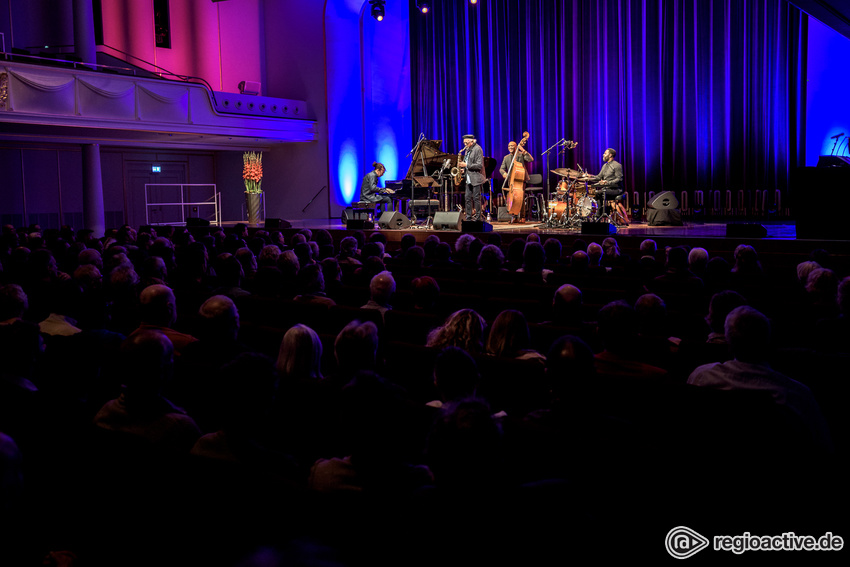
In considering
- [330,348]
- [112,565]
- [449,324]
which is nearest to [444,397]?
[449,324]

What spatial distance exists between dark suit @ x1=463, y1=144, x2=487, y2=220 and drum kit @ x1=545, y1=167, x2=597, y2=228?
50.4 inches

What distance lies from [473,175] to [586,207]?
209 centimetres

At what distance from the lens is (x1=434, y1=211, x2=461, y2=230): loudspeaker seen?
10766mm

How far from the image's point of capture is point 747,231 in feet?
26.7

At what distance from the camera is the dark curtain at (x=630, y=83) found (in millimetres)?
12625

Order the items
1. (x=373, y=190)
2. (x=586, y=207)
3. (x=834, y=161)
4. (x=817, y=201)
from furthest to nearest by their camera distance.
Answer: (x=373, y=190) → (x=586, y=207) → (x=834, y=161) → (x=817, y=201)

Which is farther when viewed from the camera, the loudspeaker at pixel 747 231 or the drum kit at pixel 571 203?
the drum kit at pixel 571 203

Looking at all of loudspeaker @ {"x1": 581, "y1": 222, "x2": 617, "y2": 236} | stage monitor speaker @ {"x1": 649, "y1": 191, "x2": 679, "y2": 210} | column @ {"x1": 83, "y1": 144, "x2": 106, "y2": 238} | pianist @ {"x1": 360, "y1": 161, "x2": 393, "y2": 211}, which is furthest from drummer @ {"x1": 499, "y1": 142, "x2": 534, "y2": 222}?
column @ {"x1": 83, "y1": 144, "x2": 106, "y2": 238}

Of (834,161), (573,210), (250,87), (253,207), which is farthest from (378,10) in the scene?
(834,161)

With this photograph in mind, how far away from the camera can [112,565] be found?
4.92 feet

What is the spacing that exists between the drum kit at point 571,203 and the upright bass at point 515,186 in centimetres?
103

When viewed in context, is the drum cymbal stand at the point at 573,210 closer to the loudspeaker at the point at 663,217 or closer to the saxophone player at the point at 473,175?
the loudspeaker at the point at 663,217

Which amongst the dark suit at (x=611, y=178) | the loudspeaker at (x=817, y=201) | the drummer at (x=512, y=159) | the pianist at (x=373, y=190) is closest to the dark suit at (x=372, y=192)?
the pianist at (x=373, y=190)

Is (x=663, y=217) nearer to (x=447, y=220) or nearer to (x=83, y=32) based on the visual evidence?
(x=447, y=220)
